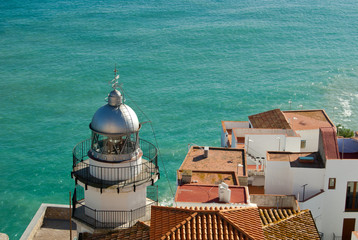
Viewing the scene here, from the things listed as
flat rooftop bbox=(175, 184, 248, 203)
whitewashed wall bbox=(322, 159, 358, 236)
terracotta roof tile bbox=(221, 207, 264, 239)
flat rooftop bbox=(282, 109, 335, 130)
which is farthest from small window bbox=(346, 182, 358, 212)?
terracotta roof tile bbox=(221, 207, 264, 239)

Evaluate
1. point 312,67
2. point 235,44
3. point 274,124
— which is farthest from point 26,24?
point 274,124

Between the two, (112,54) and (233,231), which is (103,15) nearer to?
(112,54)

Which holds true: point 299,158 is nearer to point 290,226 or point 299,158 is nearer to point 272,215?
point 272,215

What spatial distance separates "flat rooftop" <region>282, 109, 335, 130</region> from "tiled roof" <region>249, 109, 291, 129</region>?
0.91 m

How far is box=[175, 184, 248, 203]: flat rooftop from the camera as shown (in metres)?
29.8

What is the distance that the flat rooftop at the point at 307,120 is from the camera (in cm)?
4709

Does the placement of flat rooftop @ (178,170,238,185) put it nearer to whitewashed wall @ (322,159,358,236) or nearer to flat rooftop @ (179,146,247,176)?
→ flat rooftop @ (179,146,247,176)

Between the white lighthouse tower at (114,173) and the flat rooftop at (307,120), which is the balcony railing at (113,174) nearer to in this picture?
the white lighthouse tower at (114,173)

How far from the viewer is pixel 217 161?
38.2 meters

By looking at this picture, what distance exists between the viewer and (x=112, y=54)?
112 metres

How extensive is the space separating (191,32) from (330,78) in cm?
3467

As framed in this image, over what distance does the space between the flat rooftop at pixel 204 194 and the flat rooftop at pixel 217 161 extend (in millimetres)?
3464

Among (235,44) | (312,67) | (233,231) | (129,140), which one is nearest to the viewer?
(233,231)

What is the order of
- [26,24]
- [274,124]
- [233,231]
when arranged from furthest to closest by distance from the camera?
[26,24] → [274,124] → [233,231]
